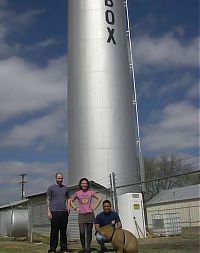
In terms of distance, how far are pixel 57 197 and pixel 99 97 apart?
9.48m

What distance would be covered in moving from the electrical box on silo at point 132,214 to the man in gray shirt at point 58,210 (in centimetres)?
769

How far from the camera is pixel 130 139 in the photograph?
62.0 ft

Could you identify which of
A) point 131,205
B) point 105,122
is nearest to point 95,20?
point 105,122

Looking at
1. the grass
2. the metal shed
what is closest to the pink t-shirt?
the grass

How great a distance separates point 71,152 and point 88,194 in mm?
9068

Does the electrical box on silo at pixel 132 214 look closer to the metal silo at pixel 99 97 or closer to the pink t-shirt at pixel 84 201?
the metal silo at pixel 99 97

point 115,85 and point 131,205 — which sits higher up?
point 115,85

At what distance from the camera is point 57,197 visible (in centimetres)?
966

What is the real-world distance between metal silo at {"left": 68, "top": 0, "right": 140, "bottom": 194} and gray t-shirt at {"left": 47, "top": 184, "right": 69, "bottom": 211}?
8.26m

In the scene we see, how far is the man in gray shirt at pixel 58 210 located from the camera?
31.6ft

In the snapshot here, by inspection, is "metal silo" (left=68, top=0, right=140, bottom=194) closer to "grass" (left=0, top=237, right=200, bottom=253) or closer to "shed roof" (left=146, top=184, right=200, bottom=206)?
"grass" (left=0, top=237, right=200, bottom=253)

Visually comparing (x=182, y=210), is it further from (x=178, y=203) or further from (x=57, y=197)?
(x=57, y=197)

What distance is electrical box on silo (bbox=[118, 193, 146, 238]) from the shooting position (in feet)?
56.0

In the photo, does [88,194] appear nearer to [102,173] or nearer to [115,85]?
[102,173]
